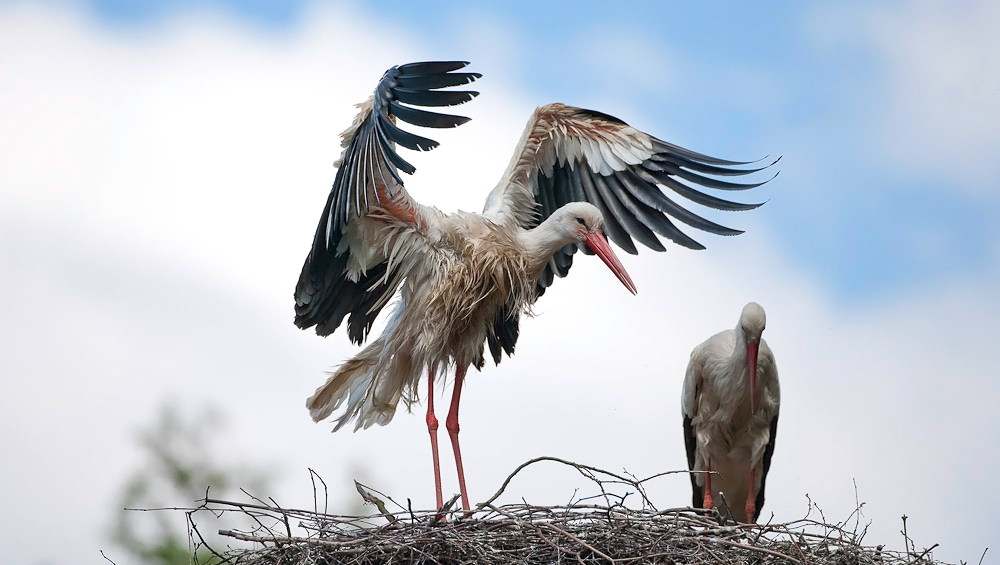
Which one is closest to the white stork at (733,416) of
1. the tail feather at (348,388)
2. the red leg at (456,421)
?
the red leg at (456,421)

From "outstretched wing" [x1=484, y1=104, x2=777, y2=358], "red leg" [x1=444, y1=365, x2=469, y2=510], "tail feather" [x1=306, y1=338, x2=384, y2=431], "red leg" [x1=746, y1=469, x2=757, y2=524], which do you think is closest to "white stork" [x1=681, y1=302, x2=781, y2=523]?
"red leg" [x1=746, y1=469, x2=757, y2=524]

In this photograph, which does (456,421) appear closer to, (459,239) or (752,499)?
(459,239)

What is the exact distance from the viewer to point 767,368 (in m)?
5.93

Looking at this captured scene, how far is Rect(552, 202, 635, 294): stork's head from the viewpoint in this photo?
5.25 meters

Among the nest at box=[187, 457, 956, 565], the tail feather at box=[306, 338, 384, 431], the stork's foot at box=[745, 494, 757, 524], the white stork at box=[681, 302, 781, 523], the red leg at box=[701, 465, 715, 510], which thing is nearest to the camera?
the nest at box=[187, 457, 956, 565]

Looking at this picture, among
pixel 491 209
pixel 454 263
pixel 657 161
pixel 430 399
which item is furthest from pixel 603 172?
pixel 430 399

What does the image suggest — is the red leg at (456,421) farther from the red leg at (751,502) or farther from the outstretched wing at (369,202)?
the red leg at (751,502)

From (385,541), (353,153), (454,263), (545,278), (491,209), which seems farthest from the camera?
(545,278)

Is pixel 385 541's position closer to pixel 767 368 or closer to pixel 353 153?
pixel 353 153

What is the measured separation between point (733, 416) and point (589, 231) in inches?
56.8

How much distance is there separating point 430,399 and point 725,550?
73.4 inches

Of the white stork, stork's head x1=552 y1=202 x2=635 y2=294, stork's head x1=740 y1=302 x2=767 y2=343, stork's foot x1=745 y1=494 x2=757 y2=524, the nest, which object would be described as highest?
stork's head x1=552 y1=202 x2=635 y2=294

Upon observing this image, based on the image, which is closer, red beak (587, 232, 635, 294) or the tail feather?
red beak (587, 232, 635, 294)

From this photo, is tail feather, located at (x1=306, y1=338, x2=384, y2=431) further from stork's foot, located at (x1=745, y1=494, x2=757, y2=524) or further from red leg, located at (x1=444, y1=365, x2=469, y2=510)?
stork's foot, located at (x1=745, y1=494, x2=757, y2=524)
